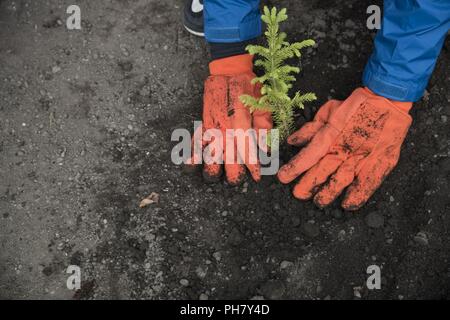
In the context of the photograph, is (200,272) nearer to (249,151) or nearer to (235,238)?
(235,238)

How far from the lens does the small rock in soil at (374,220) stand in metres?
3.31

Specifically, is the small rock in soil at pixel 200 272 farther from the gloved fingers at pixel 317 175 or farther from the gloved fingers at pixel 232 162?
the gloved fingers at pixel 317 175

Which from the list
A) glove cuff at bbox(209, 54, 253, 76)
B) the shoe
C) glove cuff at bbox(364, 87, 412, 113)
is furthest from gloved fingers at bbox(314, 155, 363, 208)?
the shoe

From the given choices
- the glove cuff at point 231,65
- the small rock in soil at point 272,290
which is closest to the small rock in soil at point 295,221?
the small rock in soil at point 272,290

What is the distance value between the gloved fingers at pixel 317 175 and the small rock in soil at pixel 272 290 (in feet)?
1.96

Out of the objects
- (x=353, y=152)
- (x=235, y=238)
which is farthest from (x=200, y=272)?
(x=353, y=152)

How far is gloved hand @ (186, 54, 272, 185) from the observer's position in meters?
3.37

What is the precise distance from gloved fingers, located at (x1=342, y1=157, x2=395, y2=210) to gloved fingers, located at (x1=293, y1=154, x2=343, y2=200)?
0.56 feet

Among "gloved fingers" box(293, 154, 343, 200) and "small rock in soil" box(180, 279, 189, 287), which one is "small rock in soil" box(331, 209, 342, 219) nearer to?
"gloved fingers" box(293, 154, 343, 200)

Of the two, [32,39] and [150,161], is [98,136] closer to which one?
[150,161]

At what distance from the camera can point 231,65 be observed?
357 centimetres

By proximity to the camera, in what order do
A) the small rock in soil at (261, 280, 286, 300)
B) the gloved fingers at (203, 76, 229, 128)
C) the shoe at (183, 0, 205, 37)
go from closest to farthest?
the small rock in soil at (261, 280, 286, 300), the gloved fingers at (203, 76, 229, 128), the shoe at (183, 0, 205, 37)

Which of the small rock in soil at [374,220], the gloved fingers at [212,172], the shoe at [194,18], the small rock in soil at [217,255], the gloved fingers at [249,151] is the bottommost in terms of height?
the small rock in soil at [217,255]
